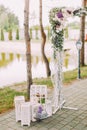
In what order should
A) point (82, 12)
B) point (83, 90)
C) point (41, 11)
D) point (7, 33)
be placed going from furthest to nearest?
1. point (7, 33)
2. point (41, 11)
3. point (83, 90)
4. point (82, 12)

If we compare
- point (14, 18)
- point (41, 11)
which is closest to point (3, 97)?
point (41, 11)

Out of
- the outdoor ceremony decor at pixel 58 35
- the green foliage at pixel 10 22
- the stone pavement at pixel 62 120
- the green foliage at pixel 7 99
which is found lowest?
the stone pavement at pixel 62 120

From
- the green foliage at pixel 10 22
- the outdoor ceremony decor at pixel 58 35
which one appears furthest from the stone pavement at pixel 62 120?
the green foliage at pixel 10 22

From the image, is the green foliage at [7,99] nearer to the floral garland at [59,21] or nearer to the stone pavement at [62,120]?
the stone pavement at [62,120]

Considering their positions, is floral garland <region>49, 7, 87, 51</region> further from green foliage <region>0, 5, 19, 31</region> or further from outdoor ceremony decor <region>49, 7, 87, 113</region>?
green foliage <region>0, 5, 19, 31</region>

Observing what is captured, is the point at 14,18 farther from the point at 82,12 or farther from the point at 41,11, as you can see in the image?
the point at 82,12

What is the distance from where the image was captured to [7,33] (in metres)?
36.6

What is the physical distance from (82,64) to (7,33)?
82.3 feet

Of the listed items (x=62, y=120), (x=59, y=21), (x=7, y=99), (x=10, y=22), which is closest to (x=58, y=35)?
(x=59, y=21)

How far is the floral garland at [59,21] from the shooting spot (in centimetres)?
575

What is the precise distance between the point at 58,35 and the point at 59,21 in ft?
1.10

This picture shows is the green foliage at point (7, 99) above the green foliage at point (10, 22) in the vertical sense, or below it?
below

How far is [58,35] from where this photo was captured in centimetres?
596

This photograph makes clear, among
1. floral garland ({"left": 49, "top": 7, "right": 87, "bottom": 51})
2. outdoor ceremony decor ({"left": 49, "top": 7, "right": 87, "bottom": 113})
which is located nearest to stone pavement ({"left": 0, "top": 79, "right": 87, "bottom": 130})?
outdoor ceremony decor ({"left": 49, "top": 7, "right": 87, "bottom": 113})
